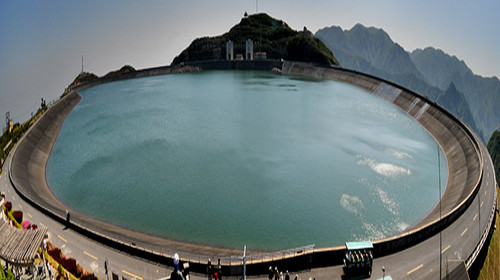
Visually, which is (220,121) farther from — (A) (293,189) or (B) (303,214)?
(B) (303,214)

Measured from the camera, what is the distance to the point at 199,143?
58.0 metres

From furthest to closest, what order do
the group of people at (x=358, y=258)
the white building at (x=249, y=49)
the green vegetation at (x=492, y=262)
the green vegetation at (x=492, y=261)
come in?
the white building at (x=249, y=49) < the green vegetation at (x=492, y=262) < the green vegetation at (x=492, y=261) < the group of people at (x=358, y=258)

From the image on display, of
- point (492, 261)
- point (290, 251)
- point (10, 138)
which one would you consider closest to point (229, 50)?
point (10, 138)

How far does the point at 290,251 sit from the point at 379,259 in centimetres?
578

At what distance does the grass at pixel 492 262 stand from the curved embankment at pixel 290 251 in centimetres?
320

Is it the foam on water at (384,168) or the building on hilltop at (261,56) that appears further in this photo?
the building on hilltop at (261,56)

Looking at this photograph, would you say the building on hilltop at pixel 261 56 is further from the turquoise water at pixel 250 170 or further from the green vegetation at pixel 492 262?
the green vegetation at pixel 492 262

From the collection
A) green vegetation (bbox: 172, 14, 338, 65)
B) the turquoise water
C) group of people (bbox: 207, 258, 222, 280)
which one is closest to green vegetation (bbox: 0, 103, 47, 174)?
the turquoise water

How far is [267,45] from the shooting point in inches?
6781

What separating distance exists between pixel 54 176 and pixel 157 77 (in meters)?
98.6

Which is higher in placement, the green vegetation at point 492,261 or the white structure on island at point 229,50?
the white structure on island at point 229,50

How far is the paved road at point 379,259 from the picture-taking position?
21766 millimetres

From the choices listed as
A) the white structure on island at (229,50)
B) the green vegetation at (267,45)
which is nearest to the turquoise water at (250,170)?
the green vegetation at (267,45)

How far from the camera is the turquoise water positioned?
111 ft
